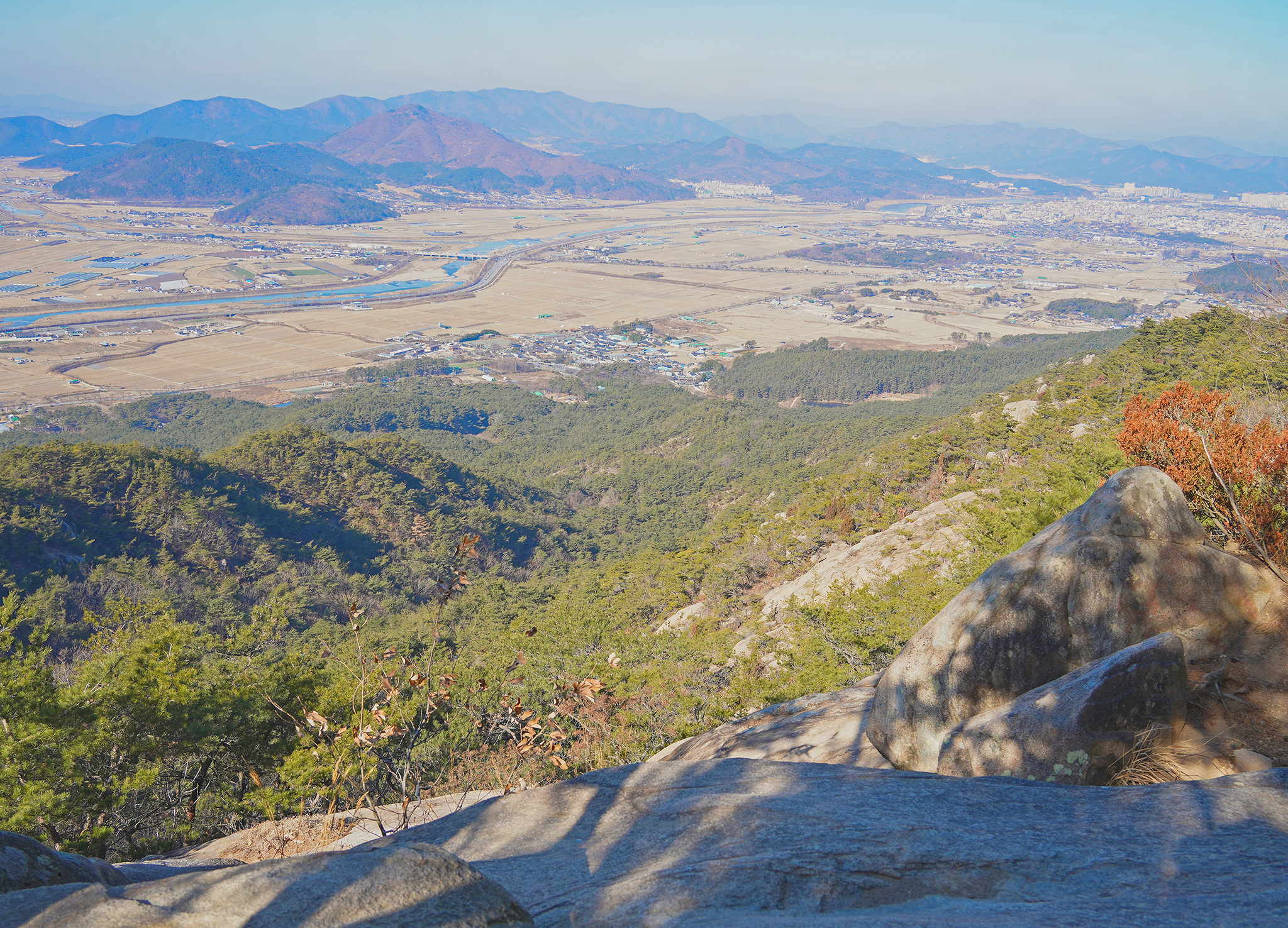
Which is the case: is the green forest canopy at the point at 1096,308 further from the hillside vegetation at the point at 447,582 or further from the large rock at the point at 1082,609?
the large rock at the point at 1082,609

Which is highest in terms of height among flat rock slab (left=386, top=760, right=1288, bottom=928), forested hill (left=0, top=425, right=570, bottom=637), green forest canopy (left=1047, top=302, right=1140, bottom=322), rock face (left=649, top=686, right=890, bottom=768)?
green forest canopy (left=1047, top=302, right=1140, bottom=322)

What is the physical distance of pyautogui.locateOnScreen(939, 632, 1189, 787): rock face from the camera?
6.40 m

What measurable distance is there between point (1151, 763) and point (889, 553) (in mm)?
19438

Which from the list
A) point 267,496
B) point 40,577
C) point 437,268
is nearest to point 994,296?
point 437,268

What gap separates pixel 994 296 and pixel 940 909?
17333 cm

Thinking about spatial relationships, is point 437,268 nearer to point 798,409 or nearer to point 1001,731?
point 798,409

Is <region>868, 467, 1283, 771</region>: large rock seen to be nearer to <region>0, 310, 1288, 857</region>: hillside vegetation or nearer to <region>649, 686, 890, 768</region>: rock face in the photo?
<region>649, 686, 890, 768</region>: rock face

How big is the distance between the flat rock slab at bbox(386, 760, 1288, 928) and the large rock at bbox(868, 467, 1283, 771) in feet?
5.35

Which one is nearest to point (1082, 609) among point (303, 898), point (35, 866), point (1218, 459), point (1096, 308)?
point (1218, 459)

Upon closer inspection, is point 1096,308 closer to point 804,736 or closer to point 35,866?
point 804,736

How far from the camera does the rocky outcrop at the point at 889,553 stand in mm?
23578

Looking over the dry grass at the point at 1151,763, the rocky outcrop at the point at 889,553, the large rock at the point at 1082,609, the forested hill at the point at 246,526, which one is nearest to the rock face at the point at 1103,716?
the dry grass at the point at 1151,763

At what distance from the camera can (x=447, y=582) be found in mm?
7660

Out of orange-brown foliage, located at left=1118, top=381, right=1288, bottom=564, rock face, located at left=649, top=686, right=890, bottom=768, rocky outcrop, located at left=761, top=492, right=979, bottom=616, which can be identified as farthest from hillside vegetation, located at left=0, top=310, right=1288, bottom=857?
orange-brown foliage, located at left=1118, top=381, right=1288, bottom=564
